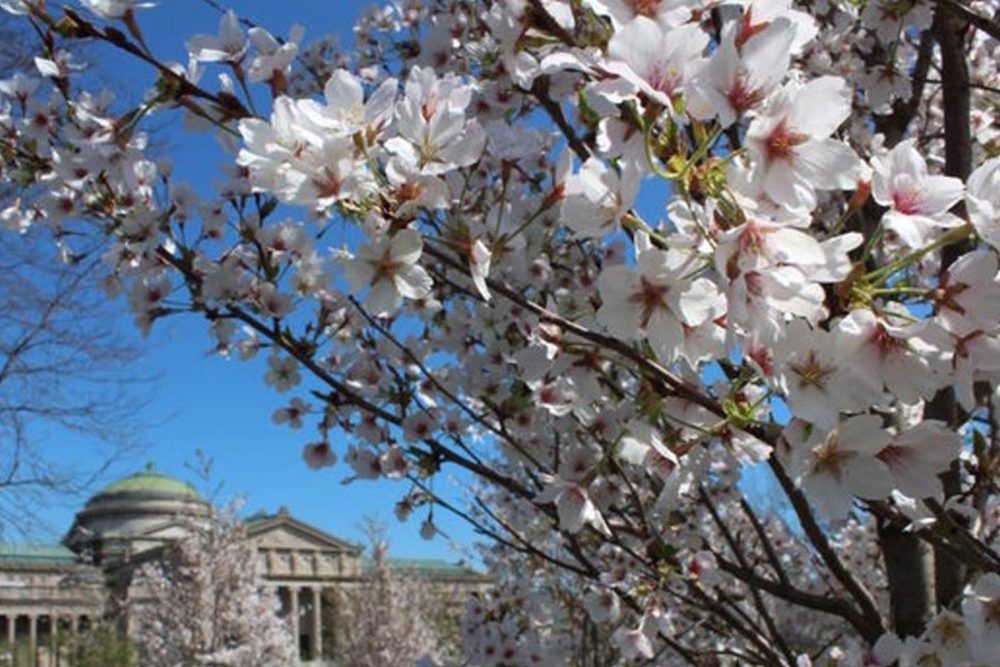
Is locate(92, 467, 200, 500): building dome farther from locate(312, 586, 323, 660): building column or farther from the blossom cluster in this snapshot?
the blossom cluster

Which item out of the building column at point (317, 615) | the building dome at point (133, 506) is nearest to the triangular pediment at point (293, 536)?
the building column at point (317, 615)

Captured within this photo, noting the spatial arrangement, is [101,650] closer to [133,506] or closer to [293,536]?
[293,536]

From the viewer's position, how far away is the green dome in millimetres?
57000

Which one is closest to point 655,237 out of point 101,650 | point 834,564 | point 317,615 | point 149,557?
point 834,564

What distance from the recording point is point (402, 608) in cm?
2050

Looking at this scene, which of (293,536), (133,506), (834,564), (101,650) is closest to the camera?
(834,564)

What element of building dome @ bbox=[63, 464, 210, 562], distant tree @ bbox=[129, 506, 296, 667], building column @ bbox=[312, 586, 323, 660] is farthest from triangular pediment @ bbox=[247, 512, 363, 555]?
distant tree @ bbox=[129, 506, 296, 667]

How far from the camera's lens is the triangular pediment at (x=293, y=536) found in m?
52.3

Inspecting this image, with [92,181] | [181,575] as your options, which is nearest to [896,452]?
[92,181]

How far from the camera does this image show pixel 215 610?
49.3 ft

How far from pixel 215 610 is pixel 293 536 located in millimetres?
40015

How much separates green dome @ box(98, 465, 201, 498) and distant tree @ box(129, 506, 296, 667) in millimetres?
42007

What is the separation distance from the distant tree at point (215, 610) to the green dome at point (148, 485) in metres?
42.0

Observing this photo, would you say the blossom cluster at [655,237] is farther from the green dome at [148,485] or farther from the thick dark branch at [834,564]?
the green dome at [148,485]
